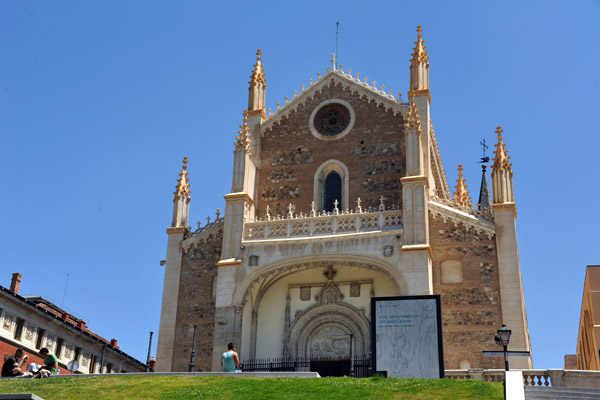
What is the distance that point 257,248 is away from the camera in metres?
35.9

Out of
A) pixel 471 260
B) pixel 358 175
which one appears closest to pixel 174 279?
pixel 358 175

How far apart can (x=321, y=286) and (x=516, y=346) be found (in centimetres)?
886

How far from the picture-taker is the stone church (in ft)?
111

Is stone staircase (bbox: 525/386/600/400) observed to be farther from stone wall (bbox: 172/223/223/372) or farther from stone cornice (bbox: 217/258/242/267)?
stone wall (bbox: 172/223/223/372)

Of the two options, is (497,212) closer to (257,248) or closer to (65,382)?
(257,248)

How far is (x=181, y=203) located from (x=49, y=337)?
52.1 ft

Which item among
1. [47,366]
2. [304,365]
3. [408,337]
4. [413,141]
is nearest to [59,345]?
[304,365]

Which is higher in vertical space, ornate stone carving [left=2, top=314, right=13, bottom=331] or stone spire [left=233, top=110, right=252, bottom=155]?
stone spire [left=233, top=110, right=252, bottom=155]

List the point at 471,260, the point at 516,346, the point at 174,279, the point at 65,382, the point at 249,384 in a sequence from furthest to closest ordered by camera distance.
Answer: the point at 174,279 → the point at 471,260 → the point at 516,346 → the point at 65,382 → the point at 249,384

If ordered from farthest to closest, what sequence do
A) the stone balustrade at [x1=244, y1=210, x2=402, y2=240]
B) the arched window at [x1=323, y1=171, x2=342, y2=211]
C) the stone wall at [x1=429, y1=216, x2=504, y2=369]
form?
the arched window at [x1=323, y1=171, x2=342, y2=211]
the stone balustrade at [x1=244, y1=210, x2=402, y2=240]
the stone wall at [x1=429, y1=216, x2=504, y2=369]

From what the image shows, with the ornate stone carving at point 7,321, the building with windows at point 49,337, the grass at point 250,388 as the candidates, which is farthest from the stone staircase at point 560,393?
the ornate stone carving at point 7,321

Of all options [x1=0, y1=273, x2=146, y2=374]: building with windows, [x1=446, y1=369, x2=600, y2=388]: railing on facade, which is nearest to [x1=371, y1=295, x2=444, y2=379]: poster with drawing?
[x1=446, y1=369, x2=600, y2=388]: railing on facade

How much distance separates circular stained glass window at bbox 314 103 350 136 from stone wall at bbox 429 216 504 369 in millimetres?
7278

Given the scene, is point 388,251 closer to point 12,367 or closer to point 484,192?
point 12,367
